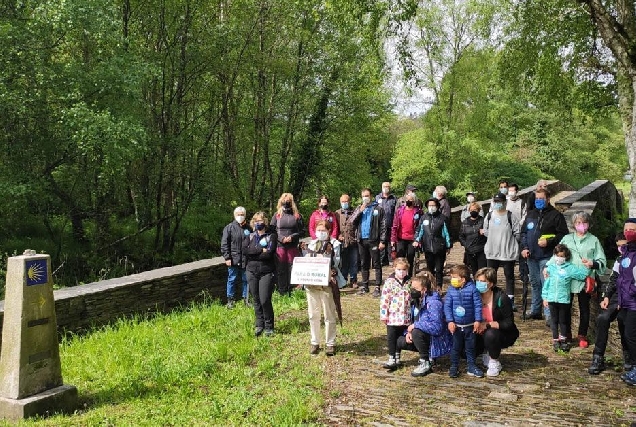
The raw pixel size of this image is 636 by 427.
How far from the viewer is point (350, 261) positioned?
10.5 m

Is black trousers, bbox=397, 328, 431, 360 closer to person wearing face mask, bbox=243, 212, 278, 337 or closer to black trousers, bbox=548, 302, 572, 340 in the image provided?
black trousers, bbox=548, 302, 572, 340

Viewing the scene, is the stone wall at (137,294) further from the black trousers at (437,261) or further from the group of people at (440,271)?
the black trousers at (437,261)

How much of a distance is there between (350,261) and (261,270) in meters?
3.57

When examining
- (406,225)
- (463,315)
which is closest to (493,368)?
(463,315)

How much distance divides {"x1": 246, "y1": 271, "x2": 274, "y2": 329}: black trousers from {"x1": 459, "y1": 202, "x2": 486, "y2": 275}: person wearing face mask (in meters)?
3.45

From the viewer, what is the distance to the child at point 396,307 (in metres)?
6.09

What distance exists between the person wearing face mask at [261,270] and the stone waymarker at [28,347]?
2.62 metres

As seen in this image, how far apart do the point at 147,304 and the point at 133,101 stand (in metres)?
7.49

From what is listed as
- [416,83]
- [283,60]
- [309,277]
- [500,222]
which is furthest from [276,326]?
[283,60]

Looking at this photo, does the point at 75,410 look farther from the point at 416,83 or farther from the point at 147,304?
the point at 416,83

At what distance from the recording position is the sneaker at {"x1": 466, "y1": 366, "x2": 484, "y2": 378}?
584 cm

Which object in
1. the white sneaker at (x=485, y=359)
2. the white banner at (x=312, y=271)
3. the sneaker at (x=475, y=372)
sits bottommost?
the sneaker at (x=475, y=372)

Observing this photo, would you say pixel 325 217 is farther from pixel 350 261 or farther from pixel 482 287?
pixel 482 287

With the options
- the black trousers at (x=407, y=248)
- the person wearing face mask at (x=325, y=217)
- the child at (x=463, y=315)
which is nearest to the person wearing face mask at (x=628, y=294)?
the child at (x=463, y=315)
